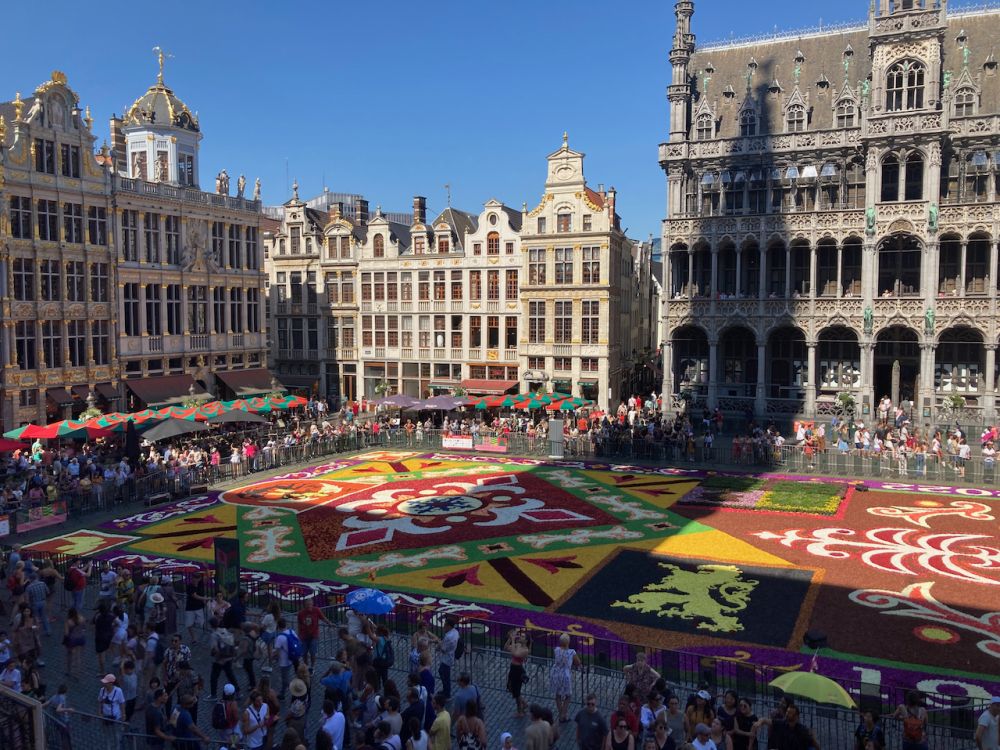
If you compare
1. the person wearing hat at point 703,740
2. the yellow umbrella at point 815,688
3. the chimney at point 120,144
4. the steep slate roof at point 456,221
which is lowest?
the person wearing hat at point 703,740

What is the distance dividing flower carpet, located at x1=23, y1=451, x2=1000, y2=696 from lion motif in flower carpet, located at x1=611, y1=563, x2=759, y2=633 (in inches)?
2.8

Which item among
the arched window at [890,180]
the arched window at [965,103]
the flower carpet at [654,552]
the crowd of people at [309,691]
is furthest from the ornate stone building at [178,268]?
the arched window at [965,103]

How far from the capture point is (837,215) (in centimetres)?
4862

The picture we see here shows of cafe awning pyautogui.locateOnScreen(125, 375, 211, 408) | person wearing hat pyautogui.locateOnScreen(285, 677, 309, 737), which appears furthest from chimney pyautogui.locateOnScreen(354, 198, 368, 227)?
person wearing hat pyautogui.locateOnScreen(285, 677, 309, 737)

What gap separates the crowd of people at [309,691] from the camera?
12297 mm

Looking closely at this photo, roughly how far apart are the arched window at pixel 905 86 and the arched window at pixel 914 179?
9.98ft

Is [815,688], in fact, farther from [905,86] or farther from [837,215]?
[905,86]

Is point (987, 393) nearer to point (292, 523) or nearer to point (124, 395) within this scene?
point (292, 523)

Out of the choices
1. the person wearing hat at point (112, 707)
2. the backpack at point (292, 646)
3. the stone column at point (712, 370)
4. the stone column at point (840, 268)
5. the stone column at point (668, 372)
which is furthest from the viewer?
the stone column at point (668, 372)

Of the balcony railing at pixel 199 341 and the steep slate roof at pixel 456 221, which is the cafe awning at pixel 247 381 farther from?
the steep slate roof at pixel 456 221

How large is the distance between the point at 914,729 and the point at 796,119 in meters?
46.5

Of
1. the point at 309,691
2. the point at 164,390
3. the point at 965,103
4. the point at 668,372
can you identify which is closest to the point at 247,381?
the point at 164,390

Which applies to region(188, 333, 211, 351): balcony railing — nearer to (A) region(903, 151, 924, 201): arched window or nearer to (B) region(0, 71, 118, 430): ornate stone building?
(B) region(0, 71, 118, 430): ornate stone building

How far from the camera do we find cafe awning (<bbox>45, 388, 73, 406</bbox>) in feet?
147
